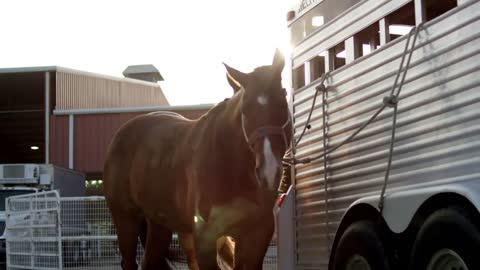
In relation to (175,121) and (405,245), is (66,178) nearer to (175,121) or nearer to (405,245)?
(175,121)

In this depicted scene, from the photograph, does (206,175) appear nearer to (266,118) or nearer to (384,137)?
(266,118)

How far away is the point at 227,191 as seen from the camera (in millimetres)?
5320

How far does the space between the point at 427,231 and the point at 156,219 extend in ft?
10.6

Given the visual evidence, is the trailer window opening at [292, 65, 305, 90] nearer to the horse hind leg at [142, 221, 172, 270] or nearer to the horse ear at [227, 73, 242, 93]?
the horse ear at [227, 73, 242, 93]

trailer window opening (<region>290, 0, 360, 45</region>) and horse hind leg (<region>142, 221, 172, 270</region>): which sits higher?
trailer window opening (<region>290, 0, 360, 45</region>)

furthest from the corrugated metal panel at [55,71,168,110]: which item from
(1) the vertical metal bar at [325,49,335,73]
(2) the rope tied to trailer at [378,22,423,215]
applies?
(2) the rope tied to trailer at [378,22,423,215]

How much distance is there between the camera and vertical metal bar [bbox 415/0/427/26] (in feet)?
15.0

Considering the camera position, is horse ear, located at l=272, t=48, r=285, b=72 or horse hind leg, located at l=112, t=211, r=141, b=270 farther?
horse hind leg, located at l=112, t=211, r=141, b=270

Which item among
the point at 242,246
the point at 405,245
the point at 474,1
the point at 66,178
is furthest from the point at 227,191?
the point at 66,178

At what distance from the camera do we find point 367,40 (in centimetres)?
536

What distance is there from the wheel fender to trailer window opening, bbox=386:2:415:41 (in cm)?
107

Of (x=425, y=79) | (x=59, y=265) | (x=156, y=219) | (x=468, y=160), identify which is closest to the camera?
(x=468, y=160)

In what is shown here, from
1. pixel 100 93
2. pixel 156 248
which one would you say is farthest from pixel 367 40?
pixel 100 93

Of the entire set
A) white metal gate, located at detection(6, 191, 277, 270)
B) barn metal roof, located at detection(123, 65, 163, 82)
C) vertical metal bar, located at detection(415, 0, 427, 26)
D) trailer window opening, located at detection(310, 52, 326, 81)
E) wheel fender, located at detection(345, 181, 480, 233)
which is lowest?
white metal gate, located at detection(6, 191, 277, 270)
